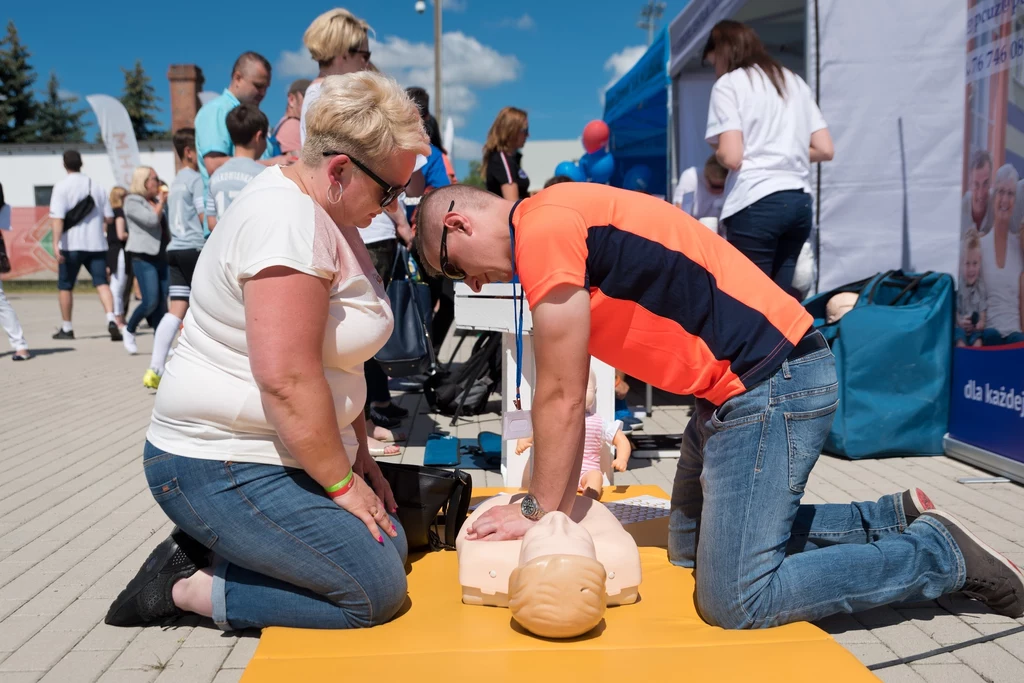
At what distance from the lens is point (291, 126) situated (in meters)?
5.32

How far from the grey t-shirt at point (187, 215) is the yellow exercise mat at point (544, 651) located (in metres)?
4.33

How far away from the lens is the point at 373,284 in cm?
252

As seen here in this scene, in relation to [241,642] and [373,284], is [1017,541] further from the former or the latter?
A: [241,642]

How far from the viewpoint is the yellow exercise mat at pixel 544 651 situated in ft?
6.51

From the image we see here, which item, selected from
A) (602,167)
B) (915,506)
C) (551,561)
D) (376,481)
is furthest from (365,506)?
(602,167)

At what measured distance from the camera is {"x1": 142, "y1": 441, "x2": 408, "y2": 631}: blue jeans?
2262mm

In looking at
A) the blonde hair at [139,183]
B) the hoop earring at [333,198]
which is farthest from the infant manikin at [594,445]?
the blonde hair at [139,183]

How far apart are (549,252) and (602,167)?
33.0 feet

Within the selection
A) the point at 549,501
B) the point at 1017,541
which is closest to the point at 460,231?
the point at 549,501

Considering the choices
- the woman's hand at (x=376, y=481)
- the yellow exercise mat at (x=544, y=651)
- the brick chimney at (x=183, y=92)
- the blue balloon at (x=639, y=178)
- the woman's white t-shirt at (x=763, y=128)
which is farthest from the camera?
the brick chimney at (x=183, y=92)

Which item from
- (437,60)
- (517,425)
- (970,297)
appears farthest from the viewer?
(437,60)

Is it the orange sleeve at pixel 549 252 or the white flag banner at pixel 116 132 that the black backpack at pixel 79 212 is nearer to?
the orange sleeve at pixel 549 252

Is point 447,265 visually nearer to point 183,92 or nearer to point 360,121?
point 360,121

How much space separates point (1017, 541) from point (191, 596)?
293 centimetres
